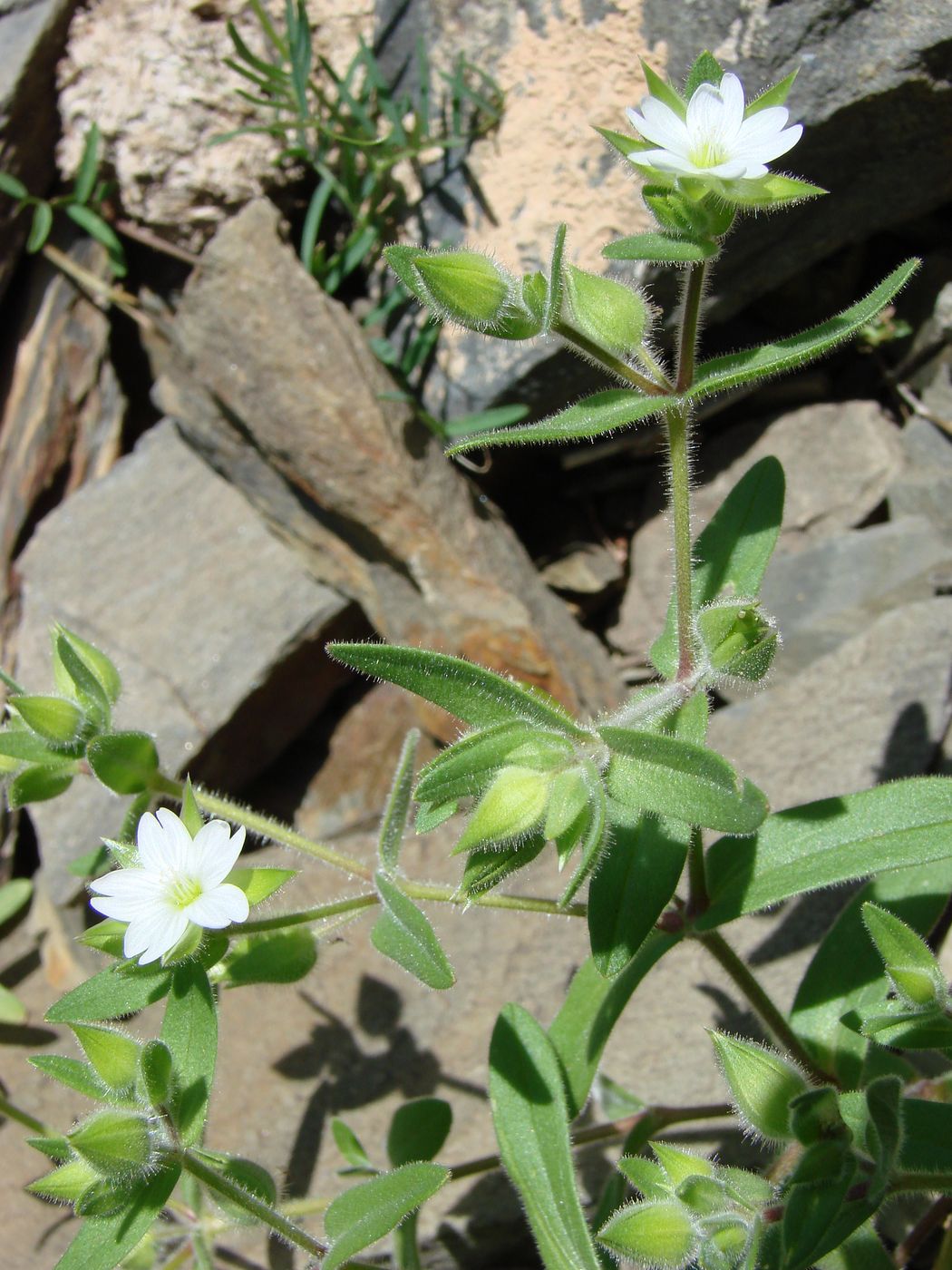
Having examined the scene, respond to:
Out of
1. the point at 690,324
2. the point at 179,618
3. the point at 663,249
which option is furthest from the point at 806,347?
the point at 179,618

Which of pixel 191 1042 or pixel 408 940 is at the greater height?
pixel 408 940

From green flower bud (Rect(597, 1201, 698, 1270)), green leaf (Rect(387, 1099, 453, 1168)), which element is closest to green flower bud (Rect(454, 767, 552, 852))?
green flower bud (Rect(597, 1201, 698, 1270))

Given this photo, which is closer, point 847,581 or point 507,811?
point 507,811

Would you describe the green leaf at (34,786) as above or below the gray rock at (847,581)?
below

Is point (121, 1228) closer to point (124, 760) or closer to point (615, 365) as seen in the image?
point (124, 760)

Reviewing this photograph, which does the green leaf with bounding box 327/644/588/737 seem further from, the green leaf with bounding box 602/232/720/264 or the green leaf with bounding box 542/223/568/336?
the green leaf with bounding box 602/232/720/264

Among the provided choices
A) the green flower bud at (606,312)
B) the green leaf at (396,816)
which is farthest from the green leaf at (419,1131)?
the green flower bud at (606,312)

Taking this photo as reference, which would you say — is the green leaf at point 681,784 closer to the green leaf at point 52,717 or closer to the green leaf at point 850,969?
the green leaf at point 850,969
